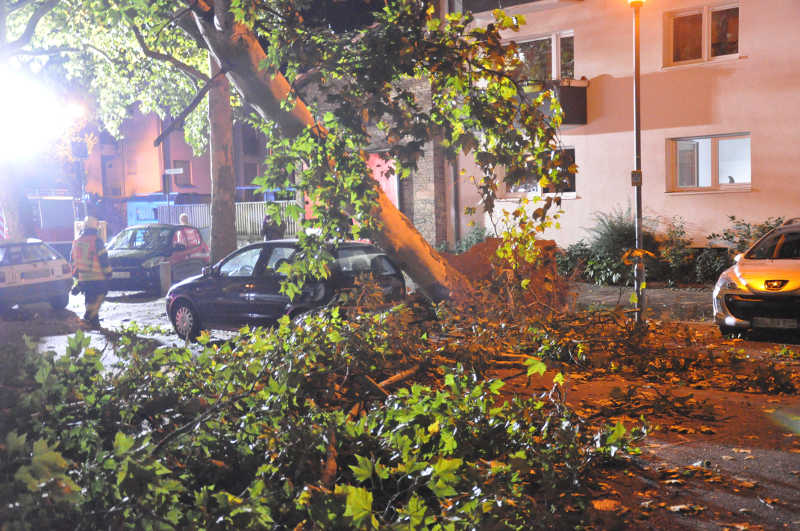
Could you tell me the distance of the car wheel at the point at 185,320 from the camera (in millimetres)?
11797

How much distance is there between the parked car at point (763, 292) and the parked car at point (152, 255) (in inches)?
496

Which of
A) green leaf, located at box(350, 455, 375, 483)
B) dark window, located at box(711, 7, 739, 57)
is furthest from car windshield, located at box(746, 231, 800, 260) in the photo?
green leaf, located at box(350, 455, 375, 483)

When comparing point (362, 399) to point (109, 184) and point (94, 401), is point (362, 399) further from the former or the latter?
point (109, 184)

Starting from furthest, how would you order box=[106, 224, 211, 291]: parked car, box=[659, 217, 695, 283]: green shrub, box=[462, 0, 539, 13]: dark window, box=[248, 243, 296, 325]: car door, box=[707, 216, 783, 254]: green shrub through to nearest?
box=[462, 0, 539, 13]: dark window → box=[106, 224, 211, 291]: parked car → box=[659, 217, 695, 283]: green shrub → box=[707, 216, 783, 254]: green shrub → box=[248, 243, 296, 325]: car door

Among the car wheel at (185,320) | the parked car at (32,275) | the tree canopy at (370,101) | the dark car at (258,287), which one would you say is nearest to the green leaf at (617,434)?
the tree canopy at (370,101)

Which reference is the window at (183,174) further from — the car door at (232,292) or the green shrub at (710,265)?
the car door at (232,292)

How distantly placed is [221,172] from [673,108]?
11318 millimetres

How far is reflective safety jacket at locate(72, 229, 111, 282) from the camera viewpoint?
13.3 metres

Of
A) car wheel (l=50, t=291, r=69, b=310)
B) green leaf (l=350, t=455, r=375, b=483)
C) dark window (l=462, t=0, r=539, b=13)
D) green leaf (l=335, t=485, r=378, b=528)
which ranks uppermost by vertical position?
dark window (l=462, t=0, r=539, b=13)

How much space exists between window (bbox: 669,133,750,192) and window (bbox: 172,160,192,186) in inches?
1288

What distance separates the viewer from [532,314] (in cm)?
740

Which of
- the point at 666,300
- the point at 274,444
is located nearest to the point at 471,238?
the point at 666,300

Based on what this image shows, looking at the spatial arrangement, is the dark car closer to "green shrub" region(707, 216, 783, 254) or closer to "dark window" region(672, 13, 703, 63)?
"green shrub" region(707, 216, 783, 254)

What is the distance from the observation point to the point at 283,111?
704 centimetres
